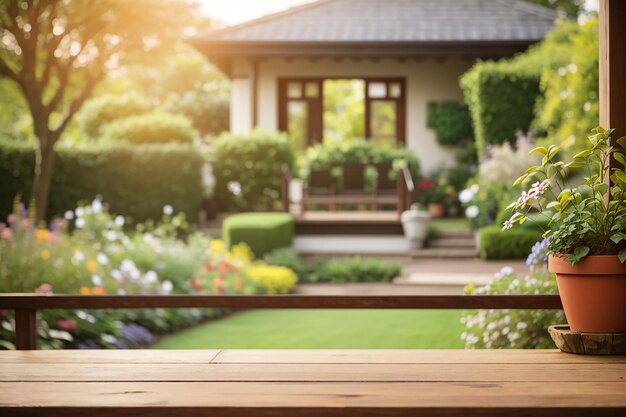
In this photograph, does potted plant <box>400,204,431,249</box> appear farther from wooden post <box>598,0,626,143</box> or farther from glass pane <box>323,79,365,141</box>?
wooden post <box>598,0,626,143</box>

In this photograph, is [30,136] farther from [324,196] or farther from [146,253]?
[146,253]

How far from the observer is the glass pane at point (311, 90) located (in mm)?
20688

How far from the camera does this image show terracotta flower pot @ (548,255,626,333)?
340 centimetres

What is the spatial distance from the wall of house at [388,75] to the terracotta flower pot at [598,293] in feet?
54.4

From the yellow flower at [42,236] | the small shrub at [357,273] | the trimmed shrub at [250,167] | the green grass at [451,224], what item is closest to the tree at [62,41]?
the trimmed shrub at [250,167]

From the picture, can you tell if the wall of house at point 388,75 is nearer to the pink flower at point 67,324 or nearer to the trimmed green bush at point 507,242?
the trimmed green bush at point 507,242

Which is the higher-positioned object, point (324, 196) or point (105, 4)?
point (105, 4)

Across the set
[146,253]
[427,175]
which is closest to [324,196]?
[427,175]

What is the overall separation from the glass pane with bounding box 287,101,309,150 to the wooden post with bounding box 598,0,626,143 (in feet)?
56.0

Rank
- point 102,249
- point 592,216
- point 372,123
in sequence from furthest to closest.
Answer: point 372,123
point 102,249
point 592,216

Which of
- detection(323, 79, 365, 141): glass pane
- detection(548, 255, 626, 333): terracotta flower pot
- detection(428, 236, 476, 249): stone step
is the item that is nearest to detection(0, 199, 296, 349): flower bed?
detection(428, 236, 476, 249): stone step

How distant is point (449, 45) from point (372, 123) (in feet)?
8.66

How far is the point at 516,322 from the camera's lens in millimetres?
6043

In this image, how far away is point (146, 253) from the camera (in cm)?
1051
